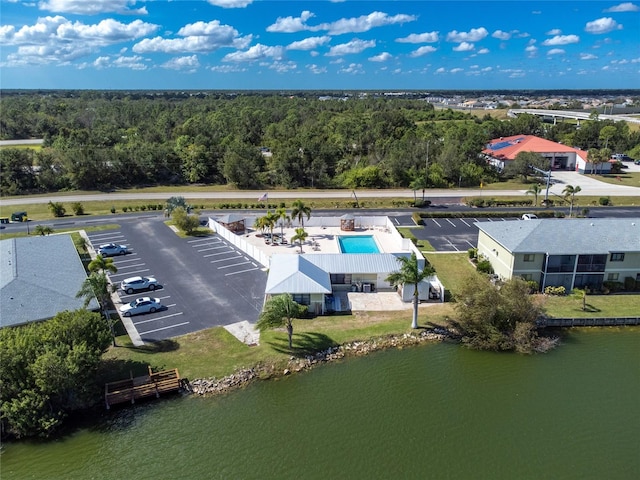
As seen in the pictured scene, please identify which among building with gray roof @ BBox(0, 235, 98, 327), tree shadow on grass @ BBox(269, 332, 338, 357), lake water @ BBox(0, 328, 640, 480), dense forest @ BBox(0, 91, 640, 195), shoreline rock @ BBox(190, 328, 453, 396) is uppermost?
dense forest @ BBox(0, 91, 640, 195)

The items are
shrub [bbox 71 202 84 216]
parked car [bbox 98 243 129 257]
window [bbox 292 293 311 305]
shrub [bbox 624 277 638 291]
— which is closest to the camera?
window [bbox 292 293 311 305]

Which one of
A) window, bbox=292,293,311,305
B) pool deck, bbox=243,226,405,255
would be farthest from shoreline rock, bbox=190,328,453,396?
pool deck, bbox=243,226,405,255

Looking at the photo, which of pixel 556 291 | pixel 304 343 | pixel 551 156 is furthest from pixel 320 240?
pixel 551 156

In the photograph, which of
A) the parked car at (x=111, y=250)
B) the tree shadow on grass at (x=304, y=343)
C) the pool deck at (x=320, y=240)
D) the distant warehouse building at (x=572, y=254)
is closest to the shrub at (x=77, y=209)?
the parked car at (x=111, y=250)

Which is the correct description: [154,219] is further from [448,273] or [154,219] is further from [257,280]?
[448,273]

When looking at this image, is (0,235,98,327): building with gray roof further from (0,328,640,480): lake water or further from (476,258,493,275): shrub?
(476,258,493,275): shrub

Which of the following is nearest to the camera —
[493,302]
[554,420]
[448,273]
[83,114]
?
[554,420]

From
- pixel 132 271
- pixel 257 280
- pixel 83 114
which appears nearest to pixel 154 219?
pixel 132 271
